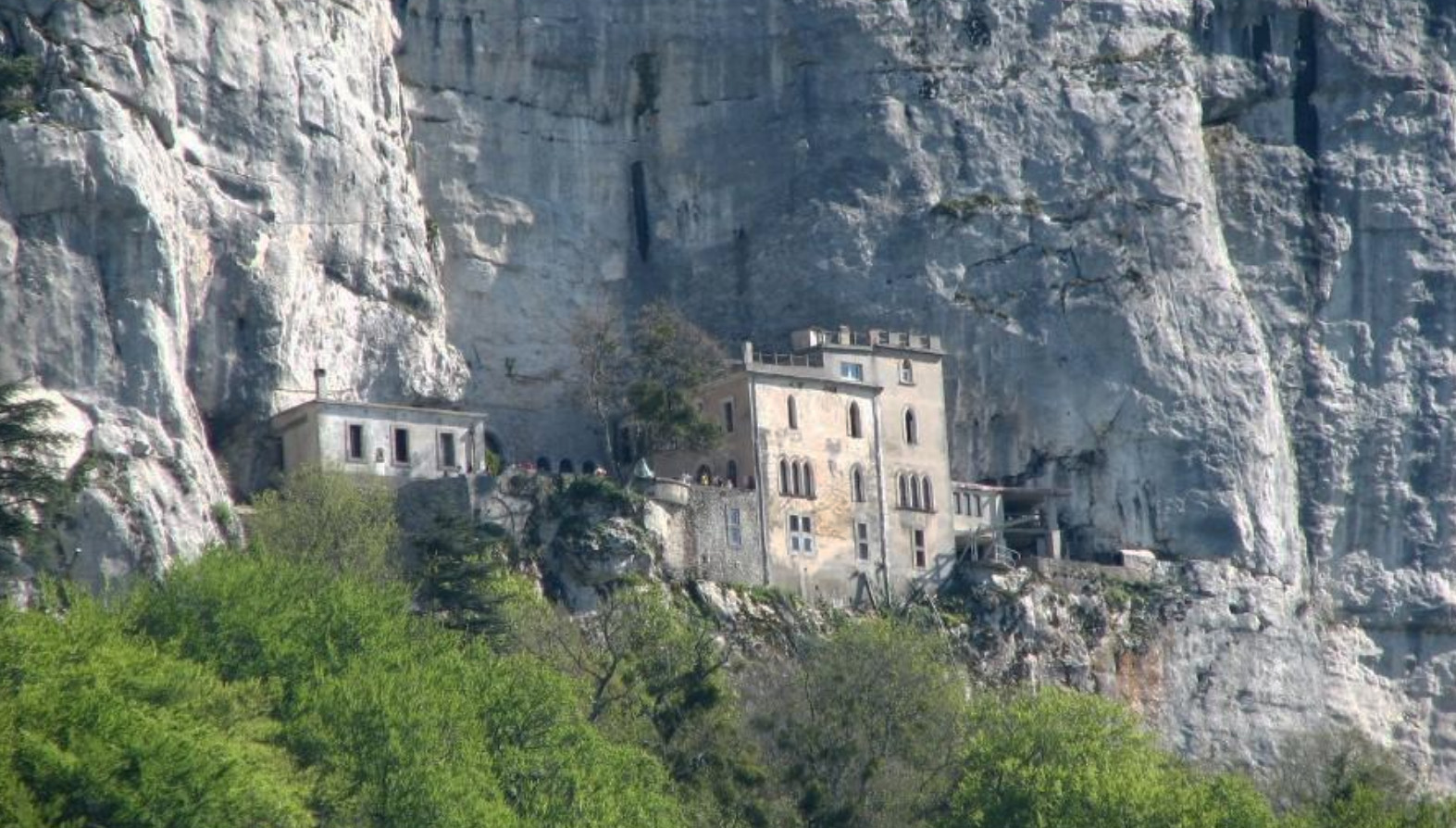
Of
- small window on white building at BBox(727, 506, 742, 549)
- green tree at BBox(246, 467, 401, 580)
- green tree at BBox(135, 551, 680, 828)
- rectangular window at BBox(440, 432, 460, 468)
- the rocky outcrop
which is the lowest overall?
green tree at BBox(135, 551, 680, 828)

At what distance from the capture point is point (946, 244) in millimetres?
97375

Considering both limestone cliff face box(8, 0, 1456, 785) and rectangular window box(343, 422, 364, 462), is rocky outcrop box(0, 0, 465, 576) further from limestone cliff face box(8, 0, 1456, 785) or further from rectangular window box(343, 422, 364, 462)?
rectangular window box(343, 422, 364, 462)

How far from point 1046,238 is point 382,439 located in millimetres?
21408

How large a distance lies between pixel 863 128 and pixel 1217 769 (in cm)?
1982

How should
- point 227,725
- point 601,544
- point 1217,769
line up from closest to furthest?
point 227,725 < point 601,544 < point 1217,769

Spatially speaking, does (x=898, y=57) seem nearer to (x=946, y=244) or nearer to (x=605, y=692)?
(x=946, y=244)

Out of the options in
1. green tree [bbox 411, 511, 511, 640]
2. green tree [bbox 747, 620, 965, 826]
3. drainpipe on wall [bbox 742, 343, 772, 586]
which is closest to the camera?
green tree [bbox 747, 620, 965, 826]

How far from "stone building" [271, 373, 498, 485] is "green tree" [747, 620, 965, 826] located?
9.91 m

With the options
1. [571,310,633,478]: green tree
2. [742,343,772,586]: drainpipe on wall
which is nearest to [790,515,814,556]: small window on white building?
[742,343,772,586]: drainpipe on wall

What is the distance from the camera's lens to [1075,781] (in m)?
75.1

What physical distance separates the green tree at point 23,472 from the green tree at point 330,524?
18.4 ft

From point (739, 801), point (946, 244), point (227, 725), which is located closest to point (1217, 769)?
point (946, 244)

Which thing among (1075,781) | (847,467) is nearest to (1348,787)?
(1075,781)

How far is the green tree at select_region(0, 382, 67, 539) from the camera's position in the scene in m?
70.8
